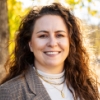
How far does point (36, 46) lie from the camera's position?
3758mm

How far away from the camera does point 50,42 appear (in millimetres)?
3695

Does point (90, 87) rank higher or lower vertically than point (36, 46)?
lower

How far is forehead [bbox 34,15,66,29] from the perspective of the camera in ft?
12.2

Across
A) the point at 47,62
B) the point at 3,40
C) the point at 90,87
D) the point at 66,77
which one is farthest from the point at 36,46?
the point at 3,40

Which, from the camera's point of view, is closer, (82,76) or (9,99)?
(9,99)

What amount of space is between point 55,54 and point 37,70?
262 mm

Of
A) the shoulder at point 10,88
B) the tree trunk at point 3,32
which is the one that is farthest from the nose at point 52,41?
the tree trunk at point 3,32

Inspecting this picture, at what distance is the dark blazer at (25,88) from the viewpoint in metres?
3.58

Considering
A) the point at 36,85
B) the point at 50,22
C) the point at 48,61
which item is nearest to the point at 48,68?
the point at 48,61

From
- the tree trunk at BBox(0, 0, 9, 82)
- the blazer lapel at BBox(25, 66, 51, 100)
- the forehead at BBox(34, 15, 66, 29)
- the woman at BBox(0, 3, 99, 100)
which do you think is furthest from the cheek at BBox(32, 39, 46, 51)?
the tree trunk at BBox(0, 0, 9, 82)

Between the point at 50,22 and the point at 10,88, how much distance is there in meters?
0.70

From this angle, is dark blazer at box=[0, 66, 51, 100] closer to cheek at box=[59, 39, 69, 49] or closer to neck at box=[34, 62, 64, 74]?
neck at box=[34, 62, 64, 74]

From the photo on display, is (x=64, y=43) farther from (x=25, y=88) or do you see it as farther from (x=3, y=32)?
(x=3, y=32)

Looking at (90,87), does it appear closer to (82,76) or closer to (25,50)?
(82,76)
